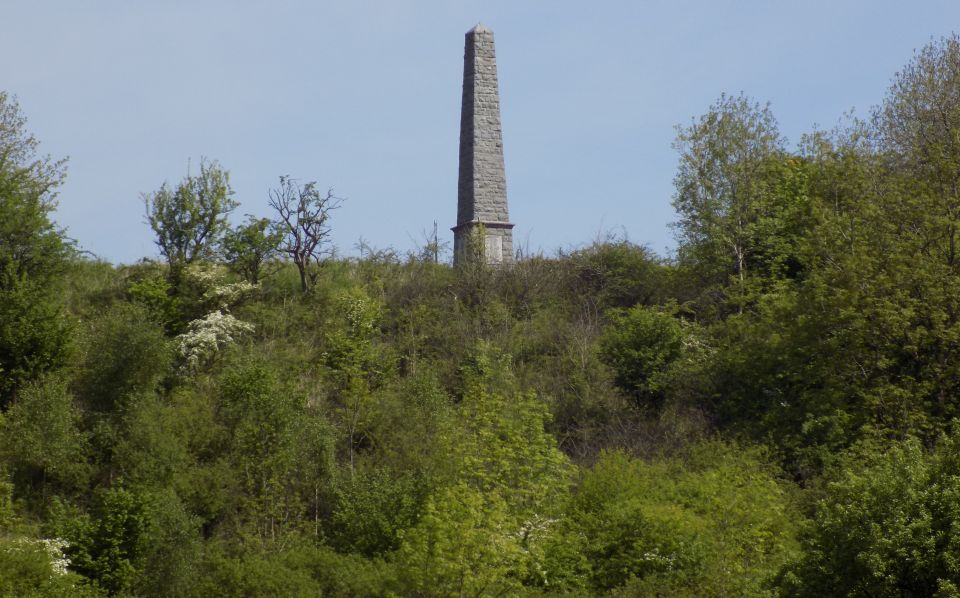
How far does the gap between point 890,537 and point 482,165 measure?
24.8 m

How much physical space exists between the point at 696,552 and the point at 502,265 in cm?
1832

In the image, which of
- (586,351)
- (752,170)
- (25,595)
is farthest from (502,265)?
(25,595)

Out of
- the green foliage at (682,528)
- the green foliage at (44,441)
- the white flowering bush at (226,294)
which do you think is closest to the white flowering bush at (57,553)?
the green foliage at (44,441)

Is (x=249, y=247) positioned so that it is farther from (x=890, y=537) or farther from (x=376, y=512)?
(x=890, y=537)

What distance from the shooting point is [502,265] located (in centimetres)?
3834

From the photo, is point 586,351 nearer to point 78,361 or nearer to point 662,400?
point 662,400

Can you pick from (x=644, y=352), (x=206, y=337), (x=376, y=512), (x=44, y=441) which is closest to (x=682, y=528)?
(x=376, y=512)

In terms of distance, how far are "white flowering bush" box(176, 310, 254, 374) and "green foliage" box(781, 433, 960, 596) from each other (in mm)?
18565

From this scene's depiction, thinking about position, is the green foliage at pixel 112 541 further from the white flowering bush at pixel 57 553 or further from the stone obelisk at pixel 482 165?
the stone obelisk at pixel 482 165

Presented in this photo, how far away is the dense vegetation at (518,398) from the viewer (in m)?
20.9

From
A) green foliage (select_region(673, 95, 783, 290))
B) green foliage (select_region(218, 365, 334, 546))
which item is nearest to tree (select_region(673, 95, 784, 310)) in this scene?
green foliage (select_region(673, 95, 783, 290))

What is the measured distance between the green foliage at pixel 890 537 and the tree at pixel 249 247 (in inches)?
903

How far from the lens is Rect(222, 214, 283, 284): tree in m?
36.7

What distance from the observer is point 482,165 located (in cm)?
3894
